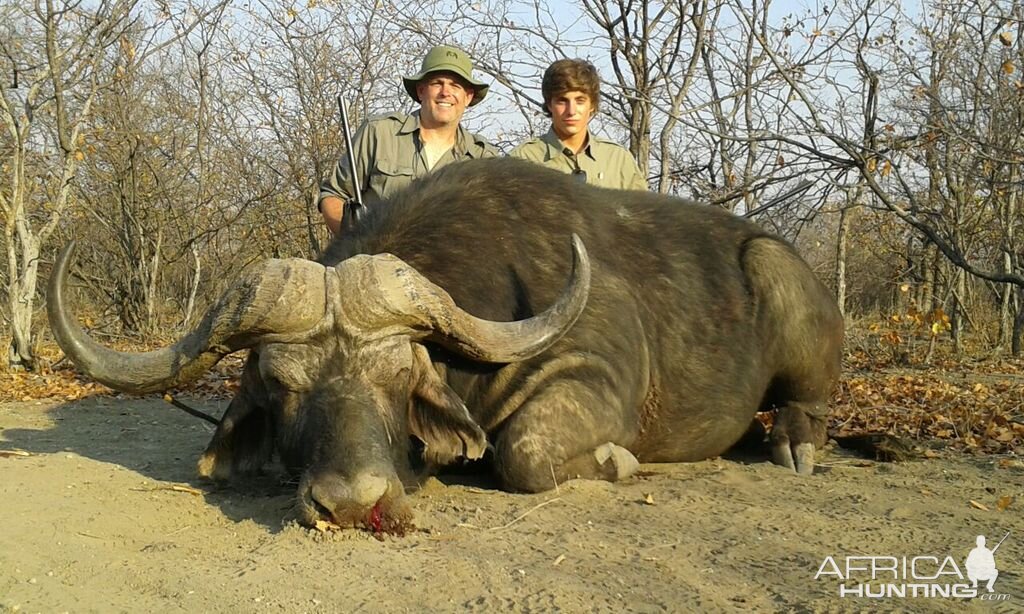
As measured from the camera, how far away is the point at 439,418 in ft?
14.6

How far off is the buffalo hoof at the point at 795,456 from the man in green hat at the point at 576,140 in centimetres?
242

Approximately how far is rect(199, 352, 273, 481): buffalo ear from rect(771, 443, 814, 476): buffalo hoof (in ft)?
9.92

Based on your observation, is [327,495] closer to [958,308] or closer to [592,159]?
[592,159]

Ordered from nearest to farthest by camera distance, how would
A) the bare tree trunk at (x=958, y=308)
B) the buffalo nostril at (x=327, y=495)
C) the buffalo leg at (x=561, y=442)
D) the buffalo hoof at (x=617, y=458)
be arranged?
the buffalo nostril at (x=327, y=495), the buffalo leg at (x=561, y=442), the buffalo hoof at (x=617, y=458), the bare tree trunk at (x=958, y=308)

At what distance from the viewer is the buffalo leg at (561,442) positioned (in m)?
4.51

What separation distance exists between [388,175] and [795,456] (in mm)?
3492

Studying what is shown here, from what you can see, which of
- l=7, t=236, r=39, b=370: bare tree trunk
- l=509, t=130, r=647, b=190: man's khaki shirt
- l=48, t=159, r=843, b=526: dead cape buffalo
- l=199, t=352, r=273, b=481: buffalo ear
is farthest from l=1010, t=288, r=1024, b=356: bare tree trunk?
l=7, t=236, r=39, b=370: bare tree trunk

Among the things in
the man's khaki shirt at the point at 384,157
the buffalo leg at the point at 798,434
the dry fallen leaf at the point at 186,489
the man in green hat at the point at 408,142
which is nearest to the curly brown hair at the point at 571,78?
the man in green hat at the point at 408,142

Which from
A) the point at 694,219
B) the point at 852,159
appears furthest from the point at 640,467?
the point at 852,159

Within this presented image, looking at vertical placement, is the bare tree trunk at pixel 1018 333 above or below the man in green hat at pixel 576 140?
below

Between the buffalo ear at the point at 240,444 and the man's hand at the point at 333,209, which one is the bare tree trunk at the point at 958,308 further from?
the buffalo ear at the point at 240,444

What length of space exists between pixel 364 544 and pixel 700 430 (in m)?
2.71

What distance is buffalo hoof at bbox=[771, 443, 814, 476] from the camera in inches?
218

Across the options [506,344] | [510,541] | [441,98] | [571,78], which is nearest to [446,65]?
[441,98]
